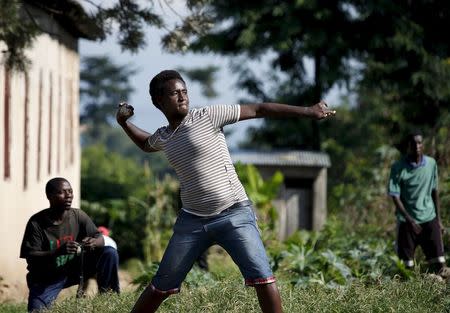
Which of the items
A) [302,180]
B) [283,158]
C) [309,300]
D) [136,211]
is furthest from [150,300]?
[302,180]

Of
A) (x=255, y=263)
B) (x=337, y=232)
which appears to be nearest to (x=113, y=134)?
(x=337, y=232)

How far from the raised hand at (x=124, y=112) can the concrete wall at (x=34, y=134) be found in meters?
3.64

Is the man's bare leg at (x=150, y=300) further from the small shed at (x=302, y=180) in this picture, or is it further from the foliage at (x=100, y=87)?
the foliage at (x=100, y=87)

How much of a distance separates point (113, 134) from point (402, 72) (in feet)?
301

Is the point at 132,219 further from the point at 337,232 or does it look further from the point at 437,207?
the point at 437,207

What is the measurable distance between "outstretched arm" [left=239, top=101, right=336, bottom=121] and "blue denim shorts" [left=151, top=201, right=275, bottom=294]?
0.58 meters

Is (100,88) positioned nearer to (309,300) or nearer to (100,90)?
(100,90)

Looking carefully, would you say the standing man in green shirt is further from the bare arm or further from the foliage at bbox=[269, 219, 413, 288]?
the foliage at bbox=[269, 219, 413, 288]

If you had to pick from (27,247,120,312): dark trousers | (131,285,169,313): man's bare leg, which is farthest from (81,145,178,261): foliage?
(131,285,169,313): man's bare leg

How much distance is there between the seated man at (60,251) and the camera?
28.6 ft

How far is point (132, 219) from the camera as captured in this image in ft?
70.9

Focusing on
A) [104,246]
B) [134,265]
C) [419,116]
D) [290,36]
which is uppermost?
[290,36]

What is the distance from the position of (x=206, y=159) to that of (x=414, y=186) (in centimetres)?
434

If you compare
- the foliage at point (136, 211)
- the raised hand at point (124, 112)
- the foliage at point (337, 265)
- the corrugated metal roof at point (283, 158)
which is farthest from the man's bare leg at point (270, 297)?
the corrugated metal roof at point (283, 158)
